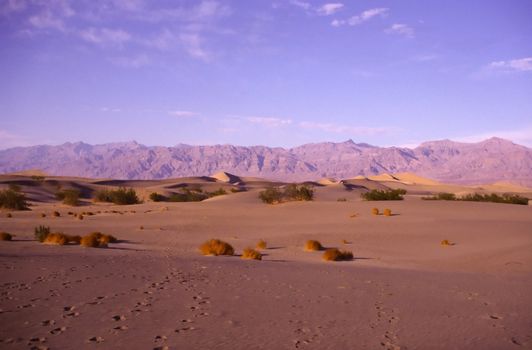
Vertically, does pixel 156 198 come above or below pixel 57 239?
below

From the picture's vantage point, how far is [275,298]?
834 centimetres

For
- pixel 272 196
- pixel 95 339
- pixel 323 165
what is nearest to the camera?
pixel 95 339

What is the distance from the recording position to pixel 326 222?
78.6ft

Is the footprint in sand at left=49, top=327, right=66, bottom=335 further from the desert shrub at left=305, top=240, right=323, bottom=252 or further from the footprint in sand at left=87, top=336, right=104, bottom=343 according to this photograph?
the desert shrub at left=305, top=240, right=323, bottom=252

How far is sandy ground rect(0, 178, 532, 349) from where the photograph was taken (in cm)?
606

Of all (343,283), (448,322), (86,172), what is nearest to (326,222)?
(343,283)

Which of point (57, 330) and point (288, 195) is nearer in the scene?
point (57, 330)

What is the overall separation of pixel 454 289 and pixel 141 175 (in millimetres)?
167863

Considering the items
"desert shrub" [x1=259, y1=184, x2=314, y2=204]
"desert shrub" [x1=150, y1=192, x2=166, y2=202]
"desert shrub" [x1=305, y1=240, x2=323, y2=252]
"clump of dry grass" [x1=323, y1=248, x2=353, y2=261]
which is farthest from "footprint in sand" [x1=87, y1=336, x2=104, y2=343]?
"desert shrub" [x1=150, y1=192, x2=166, y2=202]

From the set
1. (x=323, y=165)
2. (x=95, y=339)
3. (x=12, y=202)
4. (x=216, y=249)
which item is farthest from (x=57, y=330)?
(x=323, y=165)

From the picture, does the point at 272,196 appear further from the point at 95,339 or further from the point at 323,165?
the point at 323,165

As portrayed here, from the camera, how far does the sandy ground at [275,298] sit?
606cm

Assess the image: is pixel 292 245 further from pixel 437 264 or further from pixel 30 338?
pixel 30 338

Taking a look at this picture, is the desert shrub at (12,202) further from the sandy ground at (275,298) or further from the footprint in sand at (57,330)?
the footprint in sand at (57,330)
